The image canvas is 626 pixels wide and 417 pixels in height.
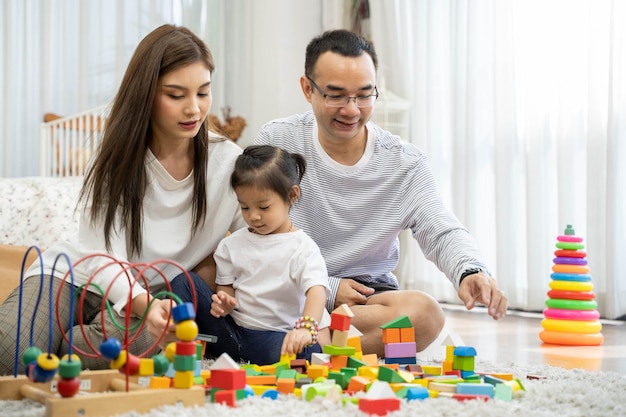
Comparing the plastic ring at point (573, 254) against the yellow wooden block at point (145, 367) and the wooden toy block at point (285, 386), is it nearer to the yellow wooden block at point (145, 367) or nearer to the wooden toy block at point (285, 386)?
the wooden toy block at point (285, 386)

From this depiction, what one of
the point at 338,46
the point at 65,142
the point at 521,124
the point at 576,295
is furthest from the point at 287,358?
the point at 65,142

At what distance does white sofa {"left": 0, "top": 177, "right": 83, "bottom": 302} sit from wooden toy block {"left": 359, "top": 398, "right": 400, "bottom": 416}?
2264mm

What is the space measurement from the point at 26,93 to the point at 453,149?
2.45 metres

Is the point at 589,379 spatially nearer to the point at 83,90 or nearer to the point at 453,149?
the point at 453,149

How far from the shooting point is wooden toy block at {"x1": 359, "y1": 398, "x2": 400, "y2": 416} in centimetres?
123

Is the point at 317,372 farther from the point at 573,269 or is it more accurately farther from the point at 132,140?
the point at 573,269

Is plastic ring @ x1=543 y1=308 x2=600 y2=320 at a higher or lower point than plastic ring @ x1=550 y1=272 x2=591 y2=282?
lower

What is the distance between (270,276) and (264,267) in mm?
26

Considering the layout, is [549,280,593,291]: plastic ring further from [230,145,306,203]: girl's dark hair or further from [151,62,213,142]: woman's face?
[151,62,213,142]: woman's face

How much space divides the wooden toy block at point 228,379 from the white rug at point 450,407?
3 centimetres

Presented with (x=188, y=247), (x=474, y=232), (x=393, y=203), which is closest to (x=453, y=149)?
(x=474, y=232)

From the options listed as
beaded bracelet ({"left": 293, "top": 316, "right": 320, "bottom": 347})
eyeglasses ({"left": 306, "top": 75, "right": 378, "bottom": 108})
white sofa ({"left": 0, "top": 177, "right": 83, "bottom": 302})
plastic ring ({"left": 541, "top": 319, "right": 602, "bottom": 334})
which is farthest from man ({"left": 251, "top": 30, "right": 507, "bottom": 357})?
white sofa ({"left": 0, "top": 177, "right": 83, "bottom": 302})

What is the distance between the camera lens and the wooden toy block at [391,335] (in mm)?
1669

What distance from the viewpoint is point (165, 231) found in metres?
1.92
